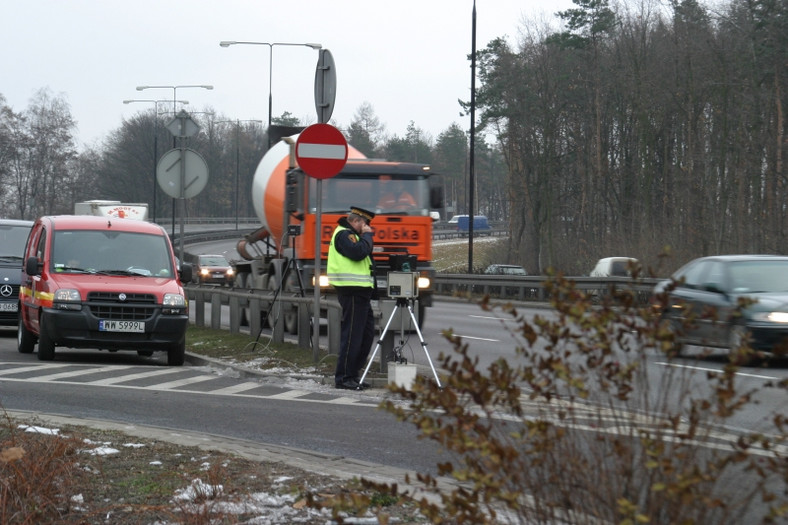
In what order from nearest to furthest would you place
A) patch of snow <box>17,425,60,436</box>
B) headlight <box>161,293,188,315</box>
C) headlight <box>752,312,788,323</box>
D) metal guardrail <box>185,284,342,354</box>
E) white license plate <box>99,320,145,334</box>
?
patch of snow <box>17,425,60,436</box> < metal guardrail <box>185,284,342,354</box> < white license plate <box>99,320,145,334</box> < headlight <box>161,293,188,315</box> < headlight <box>752,312,788,323</box>

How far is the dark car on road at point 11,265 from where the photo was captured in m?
21.1

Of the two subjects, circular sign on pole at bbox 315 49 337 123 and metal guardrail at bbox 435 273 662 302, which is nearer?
circular sign on pole at bbox 315 49 337 123

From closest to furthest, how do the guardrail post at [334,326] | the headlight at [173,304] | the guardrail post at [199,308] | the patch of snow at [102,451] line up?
1. the patch of snow at [102,451]
2. the guardrail post at [334,326]
3. the headlight at [173,304]
4. the guardrail post at [199,308]

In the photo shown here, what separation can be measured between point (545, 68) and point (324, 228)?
138 feet

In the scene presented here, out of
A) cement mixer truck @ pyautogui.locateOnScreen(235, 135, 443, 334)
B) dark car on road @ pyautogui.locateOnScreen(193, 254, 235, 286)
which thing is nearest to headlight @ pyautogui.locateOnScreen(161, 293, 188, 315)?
cement mixer truck @ pyautogui.locateOnScreen(235, 135, 443, 334)

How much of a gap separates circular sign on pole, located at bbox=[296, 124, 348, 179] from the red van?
9.89 feet

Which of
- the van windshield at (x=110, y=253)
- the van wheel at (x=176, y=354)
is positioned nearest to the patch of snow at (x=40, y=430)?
the van wheel at (x=176, y=354)

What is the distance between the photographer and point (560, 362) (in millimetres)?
A: 4145

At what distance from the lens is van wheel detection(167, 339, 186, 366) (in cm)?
1642

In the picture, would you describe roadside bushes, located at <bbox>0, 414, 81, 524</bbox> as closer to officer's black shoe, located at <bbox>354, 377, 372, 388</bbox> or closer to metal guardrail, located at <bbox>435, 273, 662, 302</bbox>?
officer's black shoe, located at <bbox>354, 377, 372, 388</bbox>

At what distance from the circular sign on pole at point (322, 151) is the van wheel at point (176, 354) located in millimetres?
3359

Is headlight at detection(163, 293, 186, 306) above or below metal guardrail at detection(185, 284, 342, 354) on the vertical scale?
above

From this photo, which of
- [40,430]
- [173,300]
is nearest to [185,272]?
[173,300]

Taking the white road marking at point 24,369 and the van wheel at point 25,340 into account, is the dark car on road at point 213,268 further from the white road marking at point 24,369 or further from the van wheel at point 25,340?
the white road marking at point 24,369
